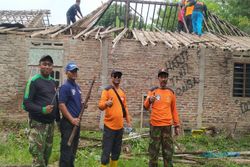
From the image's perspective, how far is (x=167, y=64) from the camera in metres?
12.4

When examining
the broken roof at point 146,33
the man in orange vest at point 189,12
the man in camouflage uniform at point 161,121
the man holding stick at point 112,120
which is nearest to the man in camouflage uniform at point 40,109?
the man holding stick at point 112,120

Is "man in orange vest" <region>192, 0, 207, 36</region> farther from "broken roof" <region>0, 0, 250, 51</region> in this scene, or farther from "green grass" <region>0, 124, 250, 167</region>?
"green grass" <region>0, 124, 250, 167</region>

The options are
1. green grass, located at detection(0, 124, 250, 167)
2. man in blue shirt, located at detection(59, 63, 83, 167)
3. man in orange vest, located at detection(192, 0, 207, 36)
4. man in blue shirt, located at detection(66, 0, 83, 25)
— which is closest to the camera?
man in blue shirt, located at detection(59, 63, 83, 167)

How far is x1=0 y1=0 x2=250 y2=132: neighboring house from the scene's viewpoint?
12.0 meters

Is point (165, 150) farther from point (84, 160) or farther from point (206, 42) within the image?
point (206, 42)

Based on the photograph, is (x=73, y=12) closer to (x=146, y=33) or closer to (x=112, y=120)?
(x=146, y=33)

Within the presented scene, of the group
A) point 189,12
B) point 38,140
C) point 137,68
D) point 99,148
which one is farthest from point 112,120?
point 189,12

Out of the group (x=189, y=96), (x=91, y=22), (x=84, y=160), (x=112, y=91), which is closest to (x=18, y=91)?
(x=91, y=22)

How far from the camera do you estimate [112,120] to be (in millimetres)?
6418

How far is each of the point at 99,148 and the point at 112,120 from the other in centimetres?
335

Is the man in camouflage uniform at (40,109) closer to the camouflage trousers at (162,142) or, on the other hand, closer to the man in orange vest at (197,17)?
the camouflage trousers at (162,142)

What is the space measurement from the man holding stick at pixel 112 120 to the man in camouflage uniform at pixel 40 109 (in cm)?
103

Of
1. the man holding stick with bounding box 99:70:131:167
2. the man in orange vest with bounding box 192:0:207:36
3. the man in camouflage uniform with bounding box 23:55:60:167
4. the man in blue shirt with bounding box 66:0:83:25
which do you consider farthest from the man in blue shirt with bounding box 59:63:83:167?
the man in orange vest with bounding box 192:0:207:36

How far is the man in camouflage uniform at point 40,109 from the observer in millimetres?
5453
